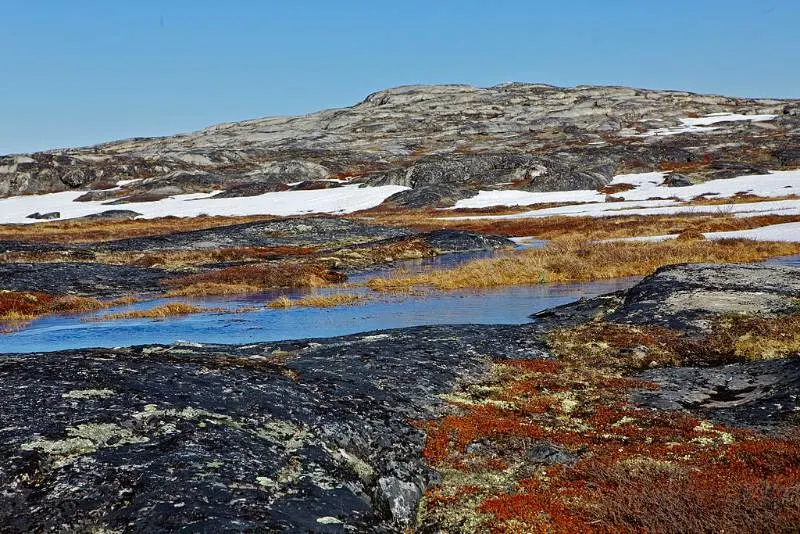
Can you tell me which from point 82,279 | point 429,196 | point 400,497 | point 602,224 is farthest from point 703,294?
point 429,196

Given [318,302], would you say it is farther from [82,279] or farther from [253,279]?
[82,279]

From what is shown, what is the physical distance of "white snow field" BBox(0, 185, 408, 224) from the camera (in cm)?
10544

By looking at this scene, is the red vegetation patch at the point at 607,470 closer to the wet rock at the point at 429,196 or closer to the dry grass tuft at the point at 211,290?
the dry grass tuft at the point at 211,290

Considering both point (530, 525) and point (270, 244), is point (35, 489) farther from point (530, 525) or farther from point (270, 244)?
point (270, 244)

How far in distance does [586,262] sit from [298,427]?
35341mm

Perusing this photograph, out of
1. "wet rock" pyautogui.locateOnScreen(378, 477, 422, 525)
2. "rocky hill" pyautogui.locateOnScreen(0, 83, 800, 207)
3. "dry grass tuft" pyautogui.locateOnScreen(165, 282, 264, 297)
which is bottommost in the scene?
"dry grass tuft" pyautogui.locateOnScreen(165, 282, 264, 297)

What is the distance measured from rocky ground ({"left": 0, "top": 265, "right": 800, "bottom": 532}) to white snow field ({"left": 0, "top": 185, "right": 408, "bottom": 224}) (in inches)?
3421

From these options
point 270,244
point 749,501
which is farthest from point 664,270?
point 270,244

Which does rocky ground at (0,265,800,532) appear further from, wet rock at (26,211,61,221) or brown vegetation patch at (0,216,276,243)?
wet rock at (26,211,61,221)

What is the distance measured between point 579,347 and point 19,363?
44.1 ft

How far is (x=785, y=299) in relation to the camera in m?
23.0

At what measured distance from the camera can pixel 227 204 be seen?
112 m

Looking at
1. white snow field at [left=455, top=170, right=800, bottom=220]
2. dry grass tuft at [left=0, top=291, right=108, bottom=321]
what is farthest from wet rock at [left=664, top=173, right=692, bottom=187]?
dry grass tuft at [left=0, top=291, right=108, bottom=321]

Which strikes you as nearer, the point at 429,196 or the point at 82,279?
the point at 82,279
